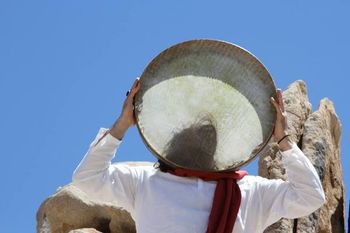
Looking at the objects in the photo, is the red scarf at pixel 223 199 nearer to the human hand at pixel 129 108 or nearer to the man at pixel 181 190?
the man at pixel 181 190

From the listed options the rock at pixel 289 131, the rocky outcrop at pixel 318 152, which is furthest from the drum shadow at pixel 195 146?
the rocky outcrop at pixel 318 152

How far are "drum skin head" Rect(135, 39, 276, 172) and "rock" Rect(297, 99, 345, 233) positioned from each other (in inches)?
152

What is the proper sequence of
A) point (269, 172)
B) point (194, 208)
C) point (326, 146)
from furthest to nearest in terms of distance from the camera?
point (326, 146), point (269, 172), point (194, 208)

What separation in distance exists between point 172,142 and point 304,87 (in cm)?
534

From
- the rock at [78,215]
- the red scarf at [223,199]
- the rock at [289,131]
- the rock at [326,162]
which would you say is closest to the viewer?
the red scarf at [223,199]

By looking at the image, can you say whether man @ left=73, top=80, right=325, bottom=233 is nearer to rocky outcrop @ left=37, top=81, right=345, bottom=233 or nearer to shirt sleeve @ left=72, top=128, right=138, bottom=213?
shirt sleeve @ left=72, top=128, right=138, bottom=213

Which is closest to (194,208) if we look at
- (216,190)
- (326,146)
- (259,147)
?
(216,190)

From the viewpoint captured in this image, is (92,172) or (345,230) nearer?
(92,172)

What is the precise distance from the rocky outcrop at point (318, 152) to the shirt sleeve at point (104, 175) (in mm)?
3861

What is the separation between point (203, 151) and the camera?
7016 millimetres

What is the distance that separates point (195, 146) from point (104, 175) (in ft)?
2.04

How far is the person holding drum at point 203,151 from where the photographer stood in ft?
22.3

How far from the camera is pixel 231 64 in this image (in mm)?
7168

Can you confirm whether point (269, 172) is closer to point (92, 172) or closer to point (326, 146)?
point (326, 146)
